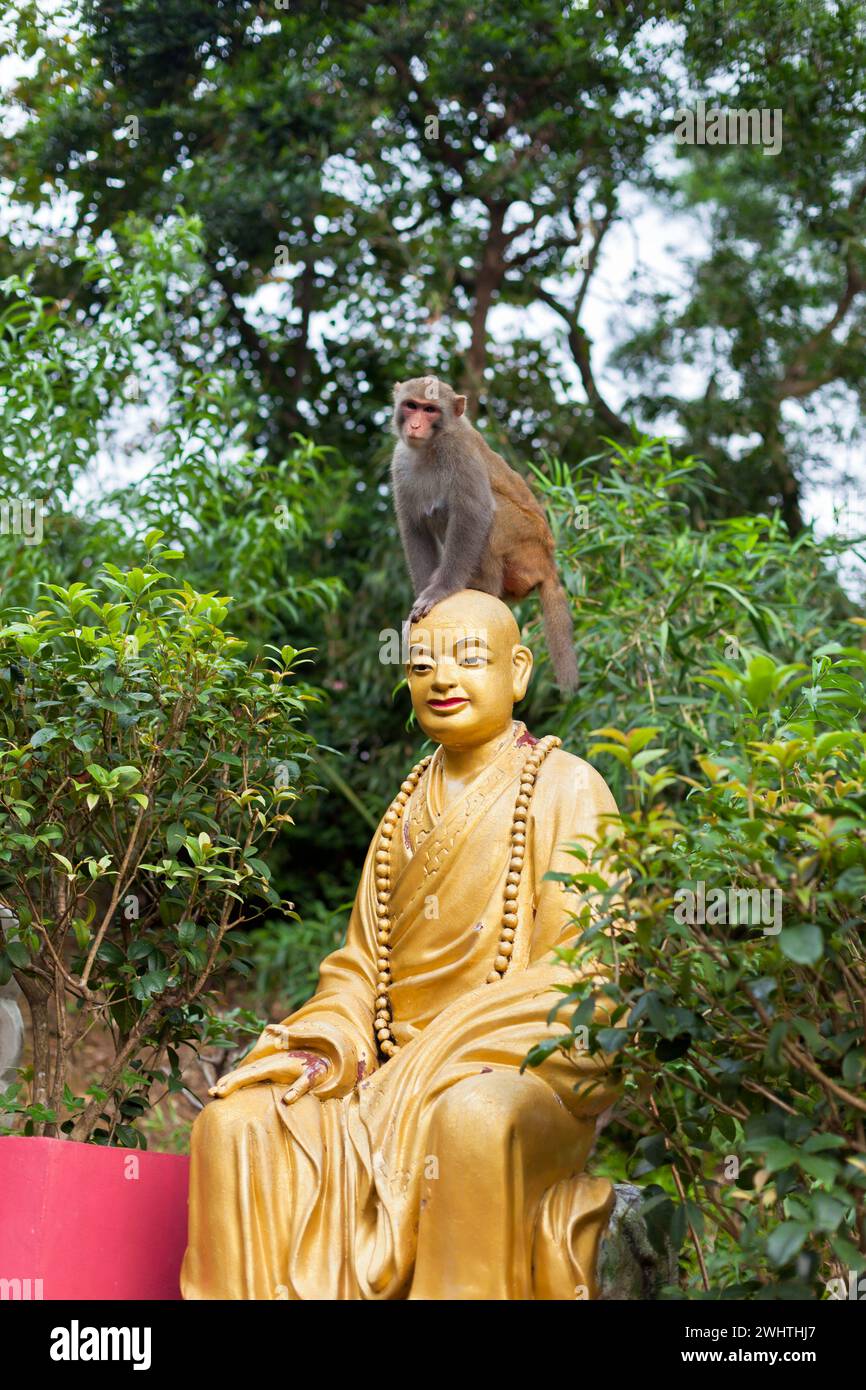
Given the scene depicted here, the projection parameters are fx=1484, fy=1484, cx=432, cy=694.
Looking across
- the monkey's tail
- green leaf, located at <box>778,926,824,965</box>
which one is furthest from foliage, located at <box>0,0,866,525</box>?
green leaf, located at <box>778,926,824,965</box>

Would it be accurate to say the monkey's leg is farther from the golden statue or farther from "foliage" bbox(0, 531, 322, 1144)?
"foliage" bbox(0, 531, 322, 1144)

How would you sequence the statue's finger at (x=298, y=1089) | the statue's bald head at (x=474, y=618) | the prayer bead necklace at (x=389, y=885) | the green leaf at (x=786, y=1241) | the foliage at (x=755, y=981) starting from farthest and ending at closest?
the statue's bald head at (x=474, y=618)
the prayer bead necklace at (x=389, y=885)
the statue's finger at (x=298, y=1089)
the foliage at (x=755, y=981)
the green leaf at (x=786, y=1241)

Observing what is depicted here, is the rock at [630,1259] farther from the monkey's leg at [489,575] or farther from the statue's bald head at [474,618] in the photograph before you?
the monkey's leg at [489,575]

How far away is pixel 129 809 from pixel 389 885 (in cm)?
86

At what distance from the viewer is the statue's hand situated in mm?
3939

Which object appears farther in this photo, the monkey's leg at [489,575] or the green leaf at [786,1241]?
the monkey's leg at [489,575]

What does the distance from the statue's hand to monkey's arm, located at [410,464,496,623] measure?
1.45 m

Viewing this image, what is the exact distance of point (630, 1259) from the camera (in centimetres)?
404

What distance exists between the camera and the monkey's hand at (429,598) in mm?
4684

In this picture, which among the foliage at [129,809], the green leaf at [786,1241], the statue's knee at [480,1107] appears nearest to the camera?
the green leaf at [786,1241]

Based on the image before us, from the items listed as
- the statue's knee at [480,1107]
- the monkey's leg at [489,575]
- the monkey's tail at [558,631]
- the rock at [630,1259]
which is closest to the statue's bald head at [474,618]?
the monkey's leg at [489,575]

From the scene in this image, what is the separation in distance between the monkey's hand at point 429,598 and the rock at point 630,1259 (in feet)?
6.05

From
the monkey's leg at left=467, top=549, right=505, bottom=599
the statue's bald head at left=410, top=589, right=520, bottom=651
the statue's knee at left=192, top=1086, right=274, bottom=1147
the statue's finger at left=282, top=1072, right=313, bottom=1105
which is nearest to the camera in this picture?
the statue's knee at left=192, top=1086, right=274, bottom=1147
